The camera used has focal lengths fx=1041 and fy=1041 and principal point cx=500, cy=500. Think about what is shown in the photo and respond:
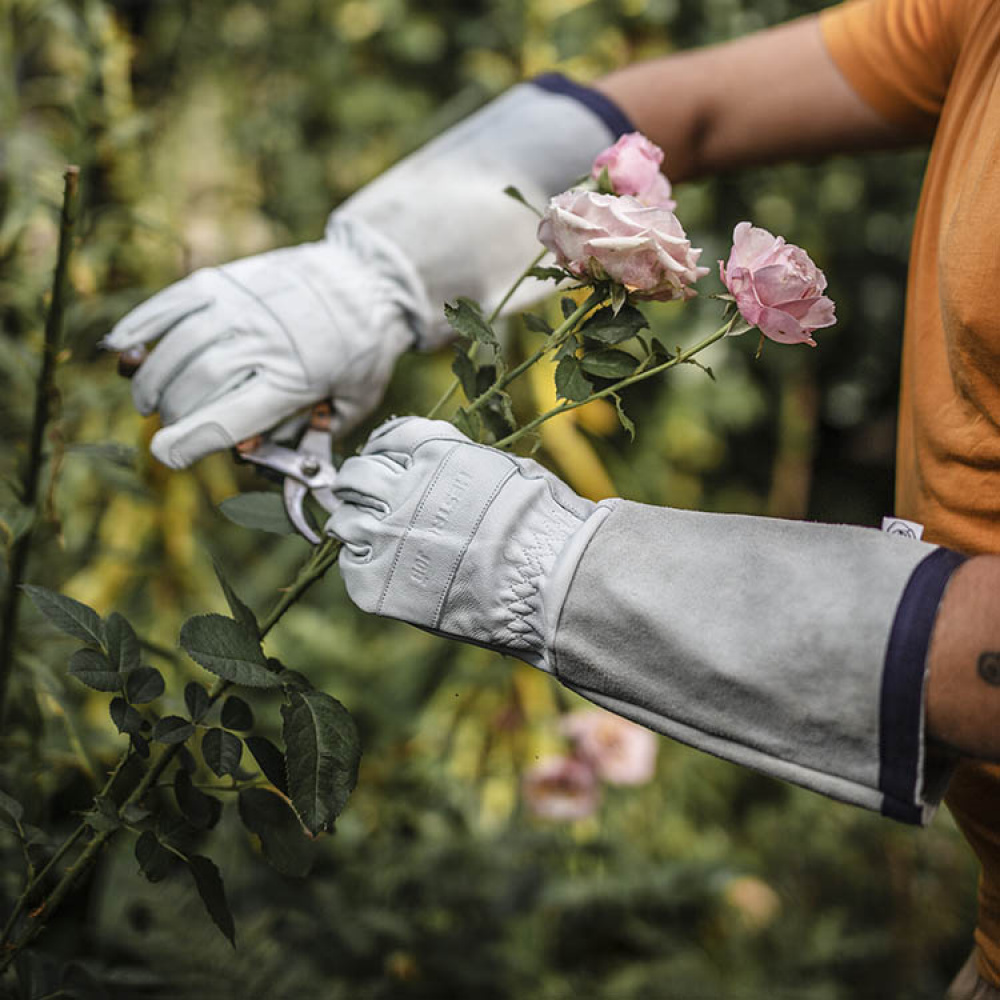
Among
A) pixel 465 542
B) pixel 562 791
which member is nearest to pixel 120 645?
pixel 465 542

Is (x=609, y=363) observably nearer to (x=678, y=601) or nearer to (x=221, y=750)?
(x=678, y=601)

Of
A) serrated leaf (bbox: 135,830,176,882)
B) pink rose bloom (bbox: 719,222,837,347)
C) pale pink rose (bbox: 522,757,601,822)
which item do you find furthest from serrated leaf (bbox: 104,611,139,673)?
pale pink rose (bbox: 522,757,601,822)

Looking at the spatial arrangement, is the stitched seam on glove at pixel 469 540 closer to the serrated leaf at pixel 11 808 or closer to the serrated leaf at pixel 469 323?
the serrated leaf at pixel 469 323

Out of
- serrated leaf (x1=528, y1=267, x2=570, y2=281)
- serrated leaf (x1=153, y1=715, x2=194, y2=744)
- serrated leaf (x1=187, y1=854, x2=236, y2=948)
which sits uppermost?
serrated leaf (x1=528, y1=267, x2=570, y2=281)

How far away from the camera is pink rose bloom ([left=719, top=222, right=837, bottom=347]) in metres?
0.67

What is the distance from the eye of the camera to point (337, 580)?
7.64ft

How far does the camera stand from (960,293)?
769 mm

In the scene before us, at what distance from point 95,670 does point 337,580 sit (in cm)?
162

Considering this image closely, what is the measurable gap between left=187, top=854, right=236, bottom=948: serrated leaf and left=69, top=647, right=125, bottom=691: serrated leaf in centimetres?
13

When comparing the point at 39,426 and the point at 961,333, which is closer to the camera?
the point at 961,333

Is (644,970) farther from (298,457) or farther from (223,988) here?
(298,457)

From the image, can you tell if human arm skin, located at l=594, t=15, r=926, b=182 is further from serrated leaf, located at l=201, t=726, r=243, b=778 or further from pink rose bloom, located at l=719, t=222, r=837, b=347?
serrated leaf, located at l=201, t=726, r=243, b=778

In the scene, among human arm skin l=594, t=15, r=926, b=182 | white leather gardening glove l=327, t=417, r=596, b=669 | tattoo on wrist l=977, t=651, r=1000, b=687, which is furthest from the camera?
human arm skin l=594, t=15, r=926, b=182

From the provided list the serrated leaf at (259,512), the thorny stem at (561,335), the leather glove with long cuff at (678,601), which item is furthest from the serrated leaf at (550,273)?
the serrated leaf at (259,512)
